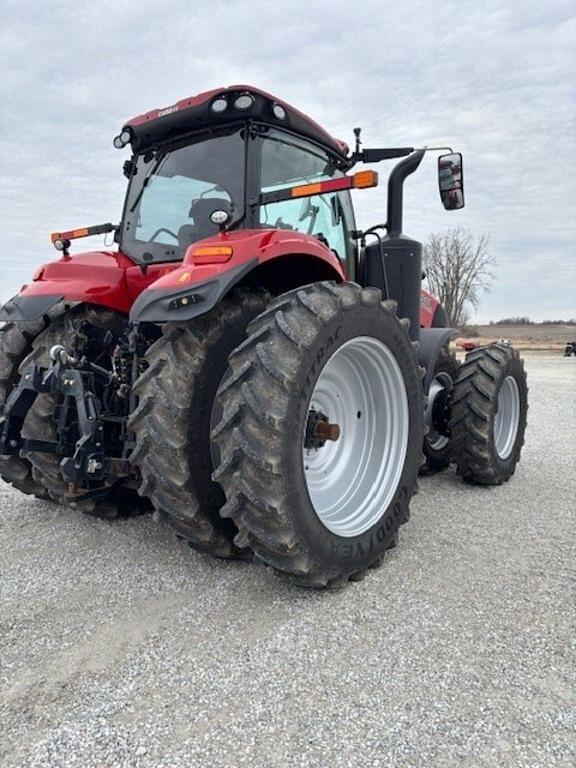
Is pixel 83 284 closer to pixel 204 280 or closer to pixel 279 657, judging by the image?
pixel 204 280

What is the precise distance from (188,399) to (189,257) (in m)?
0.62

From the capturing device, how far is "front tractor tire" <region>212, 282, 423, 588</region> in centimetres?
217

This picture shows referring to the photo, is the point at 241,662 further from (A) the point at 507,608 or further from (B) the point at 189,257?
(B) the point at 189,257

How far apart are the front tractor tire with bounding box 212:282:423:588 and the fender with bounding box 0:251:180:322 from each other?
107cm

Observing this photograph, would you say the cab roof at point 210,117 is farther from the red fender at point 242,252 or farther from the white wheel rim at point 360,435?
the white wheel rim at point 360,435

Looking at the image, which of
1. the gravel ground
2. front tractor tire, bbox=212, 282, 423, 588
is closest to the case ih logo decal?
front tractor tire, bbox=212, 282, 423, 588

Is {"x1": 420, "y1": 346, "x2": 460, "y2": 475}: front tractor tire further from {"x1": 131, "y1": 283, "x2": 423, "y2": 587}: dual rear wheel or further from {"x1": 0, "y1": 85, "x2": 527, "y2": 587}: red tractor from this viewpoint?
{"x1": 131, "y1": 283, "x2": 423, "y2": 587}: dual rear wheel

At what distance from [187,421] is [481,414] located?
8.37ft

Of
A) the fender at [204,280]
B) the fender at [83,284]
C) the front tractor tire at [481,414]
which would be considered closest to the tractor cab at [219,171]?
the fender at [83,284]

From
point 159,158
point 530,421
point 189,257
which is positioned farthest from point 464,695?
point 530,421

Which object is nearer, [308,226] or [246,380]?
[246,380]

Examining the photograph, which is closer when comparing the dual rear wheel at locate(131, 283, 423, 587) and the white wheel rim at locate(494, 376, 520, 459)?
the dual rear wheel at locate(131, 283, 423, 587)

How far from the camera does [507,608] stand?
2396 millimetres

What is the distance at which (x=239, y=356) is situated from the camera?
2.25 metres
